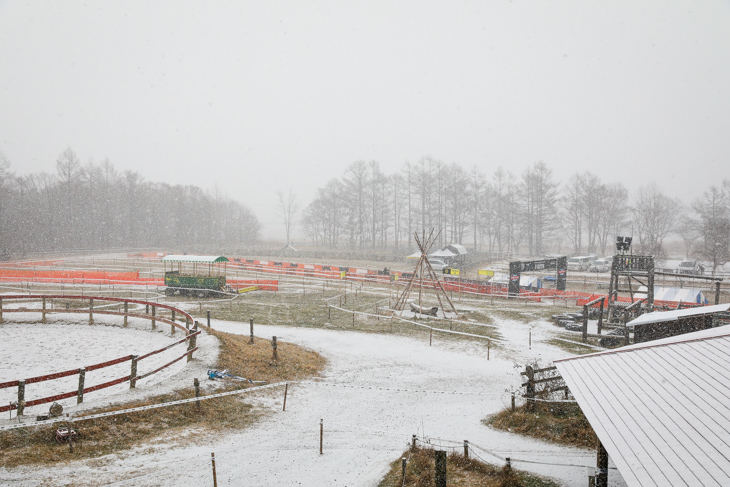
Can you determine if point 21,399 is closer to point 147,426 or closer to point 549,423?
point 147,426

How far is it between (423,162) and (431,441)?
70.1m

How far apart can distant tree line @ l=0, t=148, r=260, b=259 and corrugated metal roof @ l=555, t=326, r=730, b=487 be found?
64620mm

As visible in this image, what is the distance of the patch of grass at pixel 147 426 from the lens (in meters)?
7.54

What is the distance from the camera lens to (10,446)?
7551 millimetres

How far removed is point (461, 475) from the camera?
7.82m

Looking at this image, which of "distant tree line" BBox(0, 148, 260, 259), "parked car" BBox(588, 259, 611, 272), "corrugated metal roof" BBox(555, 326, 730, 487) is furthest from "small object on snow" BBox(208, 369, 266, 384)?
"distant tree line" BBox(0, 148, 260, 259)

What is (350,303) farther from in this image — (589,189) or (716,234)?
(589,189)

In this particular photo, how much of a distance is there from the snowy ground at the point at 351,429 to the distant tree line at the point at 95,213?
56.8 meters

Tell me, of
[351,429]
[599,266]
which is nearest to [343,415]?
[351,429]

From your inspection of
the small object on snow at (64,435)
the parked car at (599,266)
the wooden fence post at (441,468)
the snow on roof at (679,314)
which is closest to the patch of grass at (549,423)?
the wooden fence post at (441,468)

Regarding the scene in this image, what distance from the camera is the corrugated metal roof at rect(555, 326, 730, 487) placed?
5.04 metres

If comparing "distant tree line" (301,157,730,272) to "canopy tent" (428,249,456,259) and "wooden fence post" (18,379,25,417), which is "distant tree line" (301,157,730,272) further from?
"wooden fence post" (18,379,25,417)

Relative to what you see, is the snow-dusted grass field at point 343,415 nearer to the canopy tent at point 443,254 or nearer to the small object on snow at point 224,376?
the small object on snow at point 224,376

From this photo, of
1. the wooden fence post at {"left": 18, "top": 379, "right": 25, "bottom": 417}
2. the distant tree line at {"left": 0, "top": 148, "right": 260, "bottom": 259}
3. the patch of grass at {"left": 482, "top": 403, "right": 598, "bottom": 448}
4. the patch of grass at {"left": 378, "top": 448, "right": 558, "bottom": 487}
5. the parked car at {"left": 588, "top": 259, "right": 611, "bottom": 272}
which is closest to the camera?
the patch of grass at {"left": 378, "top": 448, "right": 558, "bottom": 487}
